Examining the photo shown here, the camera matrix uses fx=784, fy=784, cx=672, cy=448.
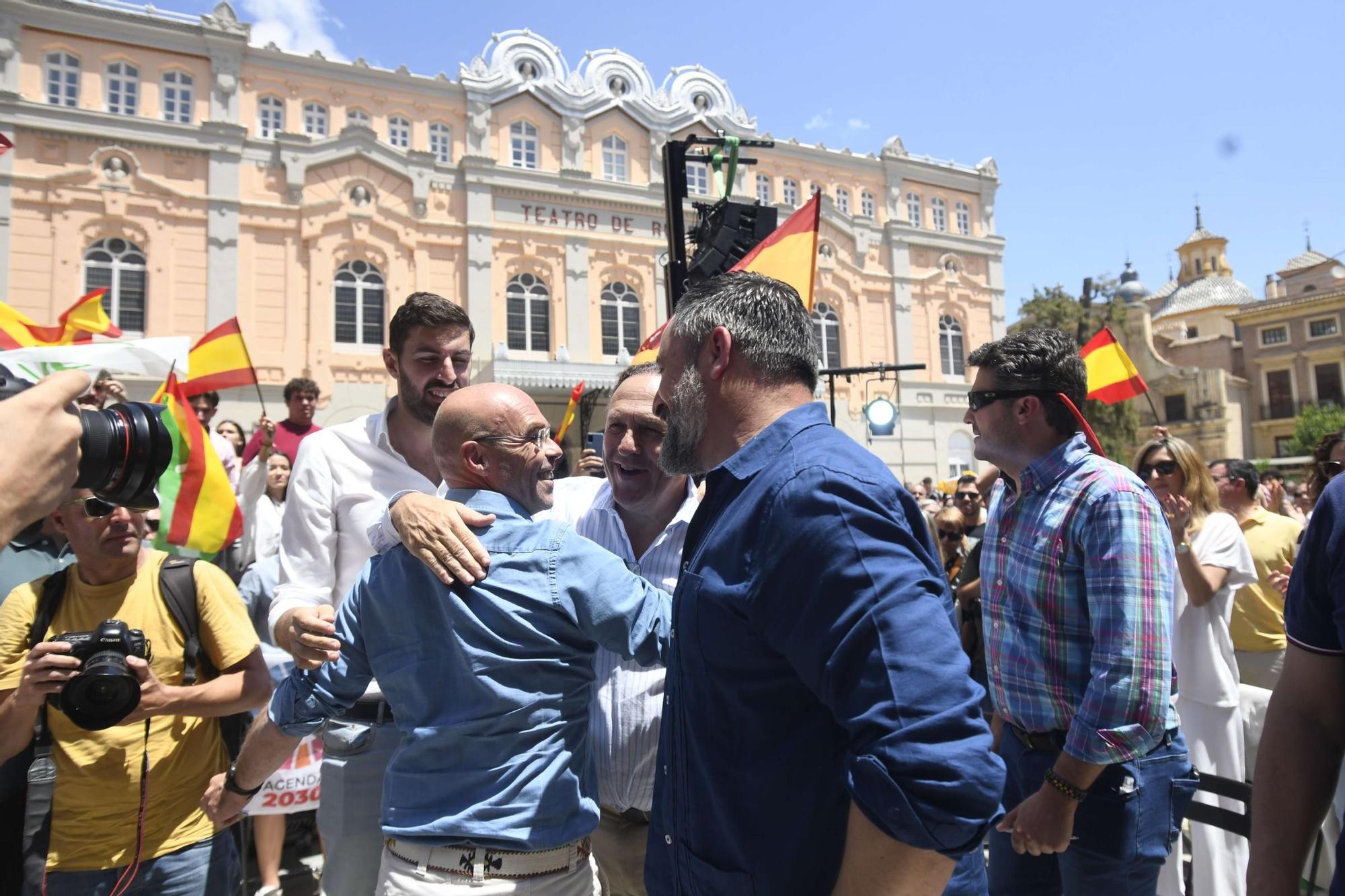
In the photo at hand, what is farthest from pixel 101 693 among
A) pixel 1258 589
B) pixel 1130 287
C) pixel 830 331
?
pixel 1130 287

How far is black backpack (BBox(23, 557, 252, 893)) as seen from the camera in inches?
103

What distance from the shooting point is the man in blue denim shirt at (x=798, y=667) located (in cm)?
122

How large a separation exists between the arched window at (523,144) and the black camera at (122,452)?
22.6 metres

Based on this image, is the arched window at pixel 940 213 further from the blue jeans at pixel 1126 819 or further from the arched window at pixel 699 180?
the blue jeans at pixel 1126 819

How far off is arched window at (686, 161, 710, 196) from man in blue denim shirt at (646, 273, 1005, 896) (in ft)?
81.2

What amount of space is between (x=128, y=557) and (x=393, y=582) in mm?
1577

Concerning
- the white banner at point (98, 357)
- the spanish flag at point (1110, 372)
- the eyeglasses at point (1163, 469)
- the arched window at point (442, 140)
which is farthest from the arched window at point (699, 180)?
the eyeglasses at point (1163, 469)

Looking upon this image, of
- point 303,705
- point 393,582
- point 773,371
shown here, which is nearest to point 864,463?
point 773,371

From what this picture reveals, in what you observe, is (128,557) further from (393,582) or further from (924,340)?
(924,340)

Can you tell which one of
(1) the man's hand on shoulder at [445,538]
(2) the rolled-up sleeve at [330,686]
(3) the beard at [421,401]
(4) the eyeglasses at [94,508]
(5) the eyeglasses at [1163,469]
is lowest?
(2) the rolled-up sleeve at [330,686]

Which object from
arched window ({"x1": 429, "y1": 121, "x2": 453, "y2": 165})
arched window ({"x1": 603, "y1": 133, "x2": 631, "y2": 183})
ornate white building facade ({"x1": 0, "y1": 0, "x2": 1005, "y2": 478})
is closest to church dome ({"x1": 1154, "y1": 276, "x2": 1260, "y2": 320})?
ornate white building facade ({"x1": 0, "y1": 0, "x2": 1005, "y2": 478})

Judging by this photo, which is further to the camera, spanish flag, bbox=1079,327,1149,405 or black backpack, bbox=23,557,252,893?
spanish flag, bbox=1079,327,1149,405

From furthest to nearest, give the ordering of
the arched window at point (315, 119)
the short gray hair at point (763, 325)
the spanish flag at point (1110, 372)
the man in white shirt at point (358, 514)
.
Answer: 1. the arched window at point (315, 119)
2. the spanish flag at point (1110, 372)
3. the man in white shirt at point (358, 514)
4. the short gray hair at point (763, 325)

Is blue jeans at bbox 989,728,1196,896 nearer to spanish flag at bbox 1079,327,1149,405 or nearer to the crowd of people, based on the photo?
the crowd of people
